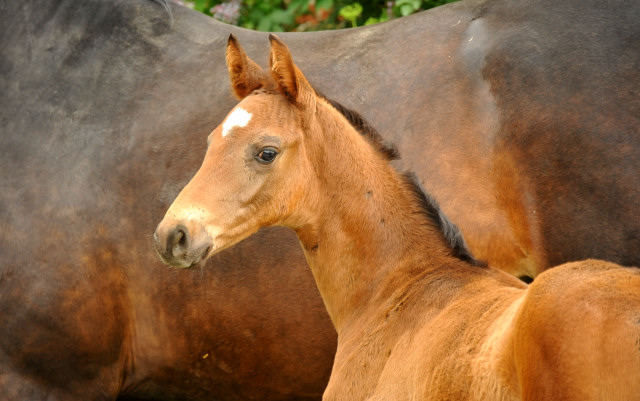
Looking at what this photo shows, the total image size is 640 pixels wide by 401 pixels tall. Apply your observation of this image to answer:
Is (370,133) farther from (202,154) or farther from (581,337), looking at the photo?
(581,337)

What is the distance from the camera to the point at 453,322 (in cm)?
271

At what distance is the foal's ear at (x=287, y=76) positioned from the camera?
10.4 ft

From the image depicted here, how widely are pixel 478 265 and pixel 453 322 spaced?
48 cm

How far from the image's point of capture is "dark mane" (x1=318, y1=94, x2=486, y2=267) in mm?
3211

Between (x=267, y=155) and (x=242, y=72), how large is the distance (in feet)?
1.43

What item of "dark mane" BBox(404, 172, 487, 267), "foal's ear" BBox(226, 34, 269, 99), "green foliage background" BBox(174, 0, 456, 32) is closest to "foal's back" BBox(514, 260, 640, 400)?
"dark mane" BBox(404, 172, 487, 267)

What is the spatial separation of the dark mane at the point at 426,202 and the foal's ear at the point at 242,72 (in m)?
0.35

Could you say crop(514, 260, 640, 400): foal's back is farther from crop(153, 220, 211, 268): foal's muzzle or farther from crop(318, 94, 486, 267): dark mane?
crop(153, 220, 211, 268): foal's muzzle

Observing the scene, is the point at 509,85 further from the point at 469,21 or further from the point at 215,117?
the point at 215,117

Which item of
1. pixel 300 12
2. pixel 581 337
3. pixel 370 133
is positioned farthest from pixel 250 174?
pixel 300 12

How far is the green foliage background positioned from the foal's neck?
2.29 m

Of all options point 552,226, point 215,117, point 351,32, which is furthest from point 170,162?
point 552,226

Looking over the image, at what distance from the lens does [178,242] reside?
2953mm

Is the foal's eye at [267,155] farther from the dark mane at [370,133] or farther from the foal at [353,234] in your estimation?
the dark mane at [370,133]
